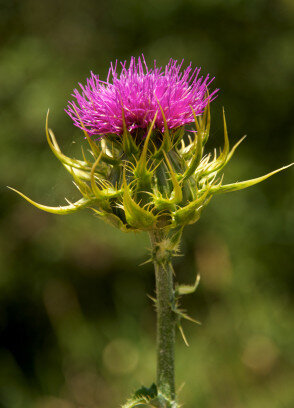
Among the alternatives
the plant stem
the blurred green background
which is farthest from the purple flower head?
the blurred green background

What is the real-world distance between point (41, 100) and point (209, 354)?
340 cm

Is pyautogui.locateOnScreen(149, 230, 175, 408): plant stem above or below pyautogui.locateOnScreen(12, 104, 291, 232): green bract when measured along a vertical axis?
below

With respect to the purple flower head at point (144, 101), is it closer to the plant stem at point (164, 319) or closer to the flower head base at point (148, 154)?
the flower head base at point (148, 154)

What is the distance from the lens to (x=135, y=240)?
18.0 ft

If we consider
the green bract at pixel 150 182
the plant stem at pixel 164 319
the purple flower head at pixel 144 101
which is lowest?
the plant stem at pixel 164 319

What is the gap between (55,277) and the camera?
5746 mm

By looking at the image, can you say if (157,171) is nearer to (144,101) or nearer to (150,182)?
(150,182)

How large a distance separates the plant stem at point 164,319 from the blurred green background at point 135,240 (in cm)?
271

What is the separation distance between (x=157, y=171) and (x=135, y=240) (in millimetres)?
3184

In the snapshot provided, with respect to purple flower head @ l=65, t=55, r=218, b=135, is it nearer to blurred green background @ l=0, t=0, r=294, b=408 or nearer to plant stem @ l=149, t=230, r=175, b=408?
plant stem @ l=149, t=230, r=175, b=408

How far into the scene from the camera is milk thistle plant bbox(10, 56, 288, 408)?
219 cm

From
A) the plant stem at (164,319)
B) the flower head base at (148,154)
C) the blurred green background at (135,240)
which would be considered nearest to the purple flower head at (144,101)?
the flower head base at (148,154)

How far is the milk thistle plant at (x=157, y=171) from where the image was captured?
2186 millimetres

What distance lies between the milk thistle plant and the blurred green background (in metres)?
2.79
